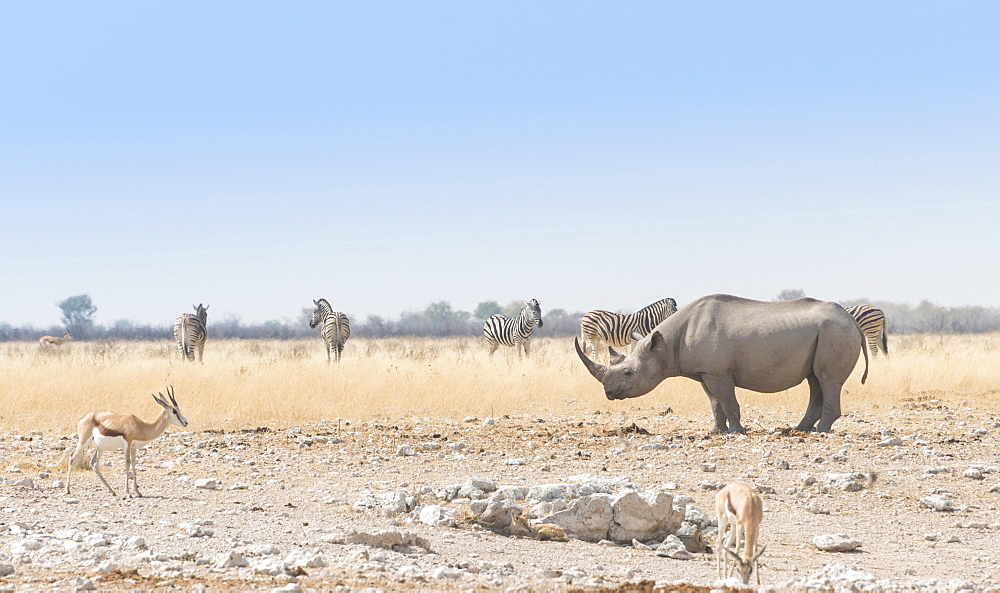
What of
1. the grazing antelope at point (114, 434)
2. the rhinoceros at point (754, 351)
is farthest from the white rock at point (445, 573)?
the rhinoceros at point (754, 351)

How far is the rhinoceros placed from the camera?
13.4 meters

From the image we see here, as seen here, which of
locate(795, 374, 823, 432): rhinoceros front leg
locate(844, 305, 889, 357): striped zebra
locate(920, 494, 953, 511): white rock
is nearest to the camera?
locate(920, 494, 953, 511): white rock

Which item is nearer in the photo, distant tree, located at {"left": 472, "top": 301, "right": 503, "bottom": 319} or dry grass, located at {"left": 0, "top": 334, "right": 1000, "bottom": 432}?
dry grass, located at {"left": 0, "top": 334, "right": 1000, "bottom": 432}

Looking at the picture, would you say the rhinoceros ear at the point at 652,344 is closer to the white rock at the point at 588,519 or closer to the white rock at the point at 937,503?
the white rock at the point at 937,503

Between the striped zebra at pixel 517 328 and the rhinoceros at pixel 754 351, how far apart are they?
14003 mm

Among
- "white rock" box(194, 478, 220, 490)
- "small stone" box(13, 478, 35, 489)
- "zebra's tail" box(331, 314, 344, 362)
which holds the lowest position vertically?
"white rock" box(194, 478, 220, 490)

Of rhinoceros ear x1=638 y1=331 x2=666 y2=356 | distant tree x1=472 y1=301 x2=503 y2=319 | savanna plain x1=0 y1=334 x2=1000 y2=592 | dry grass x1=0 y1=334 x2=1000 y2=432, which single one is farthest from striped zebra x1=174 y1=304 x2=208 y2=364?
distant tree x1=472 y1=301 x2=503 y2=319

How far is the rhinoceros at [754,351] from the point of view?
13.4 m

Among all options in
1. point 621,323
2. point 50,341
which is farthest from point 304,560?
point 50,341

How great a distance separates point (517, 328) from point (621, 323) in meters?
3.23

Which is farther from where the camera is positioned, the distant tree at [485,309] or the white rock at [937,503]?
the distant tree at [485,309]

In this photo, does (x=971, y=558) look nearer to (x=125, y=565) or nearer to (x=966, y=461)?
(x=966, y=461)

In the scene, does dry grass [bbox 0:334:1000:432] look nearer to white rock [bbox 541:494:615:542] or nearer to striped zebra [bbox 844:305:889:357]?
striped zebra [bbox 844:305:889:357]

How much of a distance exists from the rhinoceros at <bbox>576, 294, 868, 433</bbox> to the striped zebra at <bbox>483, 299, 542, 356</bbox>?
551 inches
